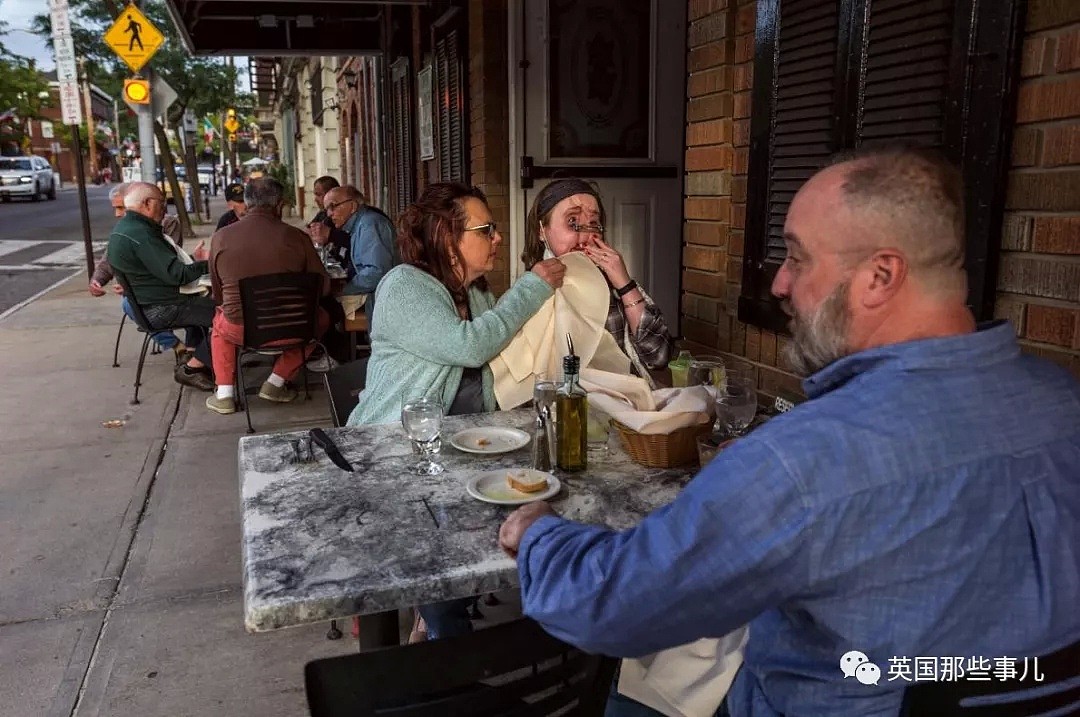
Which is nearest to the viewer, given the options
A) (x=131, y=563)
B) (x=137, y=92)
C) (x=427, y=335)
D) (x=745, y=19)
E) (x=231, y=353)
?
(x=427, y=335)

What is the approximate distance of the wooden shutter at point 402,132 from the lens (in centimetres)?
886

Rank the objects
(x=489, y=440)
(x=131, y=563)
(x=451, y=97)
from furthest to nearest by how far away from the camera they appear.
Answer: (x=451, y=97), (x=131, y=563), (x=489, y=440)

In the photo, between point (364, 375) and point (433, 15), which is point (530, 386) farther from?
point (433, 15)

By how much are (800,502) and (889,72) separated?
A: 1670 mm

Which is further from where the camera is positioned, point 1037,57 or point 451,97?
point 451,97

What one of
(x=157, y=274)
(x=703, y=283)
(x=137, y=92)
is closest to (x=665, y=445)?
(x=703, y=283)

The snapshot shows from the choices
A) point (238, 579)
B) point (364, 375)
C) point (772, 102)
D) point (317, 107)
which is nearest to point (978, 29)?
point (772, 102)

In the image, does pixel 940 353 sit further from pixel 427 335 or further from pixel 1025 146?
pixel 427 335

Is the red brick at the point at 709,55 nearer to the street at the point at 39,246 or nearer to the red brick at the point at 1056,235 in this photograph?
the red brick at the point at 1056,235

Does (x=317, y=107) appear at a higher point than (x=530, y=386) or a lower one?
higher

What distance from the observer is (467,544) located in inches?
65.3

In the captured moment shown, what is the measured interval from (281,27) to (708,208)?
822 centimetres

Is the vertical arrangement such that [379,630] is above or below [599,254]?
below

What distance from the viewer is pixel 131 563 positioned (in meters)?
3.60
